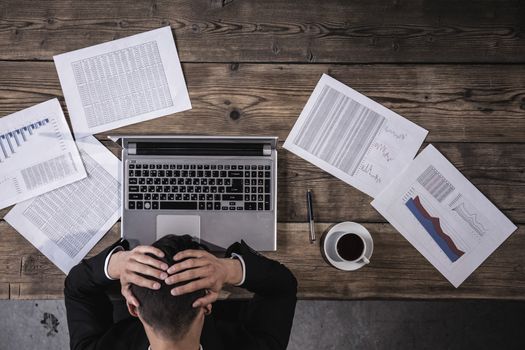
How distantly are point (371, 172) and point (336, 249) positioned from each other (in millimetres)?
234

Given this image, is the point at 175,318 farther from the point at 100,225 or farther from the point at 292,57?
the point at 292,57

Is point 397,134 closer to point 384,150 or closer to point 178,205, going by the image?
point 384,150

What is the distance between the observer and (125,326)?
1095 millimetres

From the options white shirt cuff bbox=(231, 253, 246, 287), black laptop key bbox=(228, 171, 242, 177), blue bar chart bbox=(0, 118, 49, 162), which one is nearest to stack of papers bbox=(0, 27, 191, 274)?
blue bar chart bbox=(0, 118, 49, 162)

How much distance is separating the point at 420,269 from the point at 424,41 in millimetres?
606

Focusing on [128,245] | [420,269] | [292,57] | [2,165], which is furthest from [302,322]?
[2,165]

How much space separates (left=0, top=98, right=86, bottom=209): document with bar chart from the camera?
3.68 feet

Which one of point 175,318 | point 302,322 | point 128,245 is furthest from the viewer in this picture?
point 302,322

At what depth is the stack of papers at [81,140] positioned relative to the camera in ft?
3.65

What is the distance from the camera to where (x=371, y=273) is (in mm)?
1113

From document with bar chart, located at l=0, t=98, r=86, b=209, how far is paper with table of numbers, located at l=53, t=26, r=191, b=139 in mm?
46

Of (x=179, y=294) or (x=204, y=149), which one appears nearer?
(x=179, y=294)

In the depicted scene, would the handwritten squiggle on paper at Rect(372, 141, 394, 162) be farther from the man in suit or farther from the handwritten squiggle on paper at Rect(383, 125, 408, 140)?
the man in suit

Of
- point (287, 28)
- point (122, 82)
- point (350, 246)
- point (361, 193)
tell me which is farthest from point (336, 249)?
point (122, 82)
